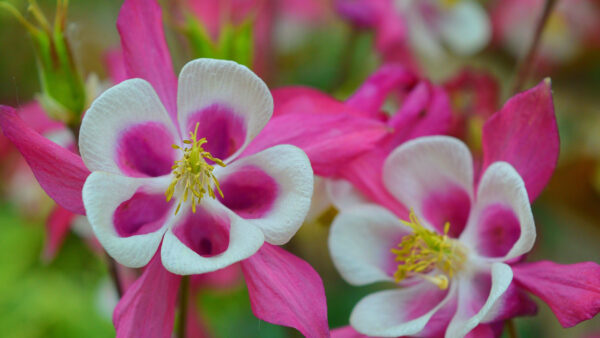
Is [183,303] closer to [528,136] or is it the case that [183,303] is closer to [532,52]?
[528,136]

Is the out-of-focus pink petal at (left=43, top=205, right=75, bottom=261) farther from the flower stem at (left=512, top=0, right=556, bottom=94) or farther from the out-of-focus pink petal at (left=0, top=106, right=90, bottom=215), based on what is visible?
→ the flower stem at (left=512, top=0, right=556, bottom=94)

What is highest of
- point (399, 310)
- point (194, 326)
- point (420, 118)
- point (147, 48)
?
point (147, 48)

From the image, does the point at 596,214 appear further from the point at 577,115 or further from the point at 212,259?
the point at 212,259

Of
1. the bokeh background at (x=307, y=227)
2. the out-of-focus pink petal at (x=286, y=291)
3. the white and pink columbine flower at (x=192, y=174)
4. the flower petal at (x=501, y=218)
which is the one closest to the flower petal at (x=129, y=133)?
the white and pink columbine flower at (x=192, y=174)

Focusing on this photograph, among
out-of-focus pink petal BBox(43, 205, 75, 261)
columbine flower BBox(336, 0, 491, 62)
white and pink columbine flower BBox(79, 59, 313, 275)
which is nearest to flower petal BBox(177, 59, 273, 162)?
white and pink columbine flower BBox(79, 59, 313, 275)

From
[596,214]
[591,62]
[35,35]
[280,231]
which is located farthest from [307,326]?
[591,62]

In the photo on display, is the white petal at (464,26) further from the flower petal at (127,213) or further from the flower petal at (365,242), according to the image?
the flower petal at (127,213)

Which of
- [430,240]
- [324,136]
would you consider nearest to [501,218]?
[430,240]

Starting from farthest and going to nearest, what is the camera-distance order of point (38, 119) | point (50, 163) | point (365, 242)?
point (38, 119) → point (365, 242) → point (50, 163)

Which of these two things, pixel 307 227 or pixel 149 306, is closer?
pixel 149 306
